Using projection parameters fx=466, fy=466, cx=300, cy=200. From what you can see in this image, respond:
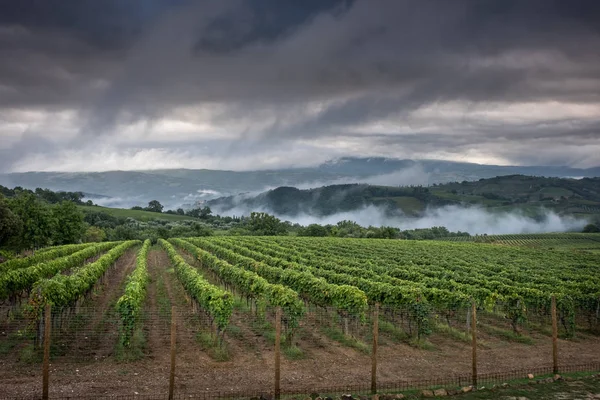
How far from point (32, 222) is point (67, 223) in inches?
414

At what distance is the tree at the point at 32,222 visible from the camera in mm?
67688

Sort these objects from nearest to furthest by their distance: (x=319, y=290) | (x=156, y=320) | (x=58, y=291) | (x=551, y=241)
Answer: (x=58, y=291) → (x=156, y=320) → (x=319, y=290) → (x=551, y=241)

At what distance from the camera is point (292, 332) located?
20438mm

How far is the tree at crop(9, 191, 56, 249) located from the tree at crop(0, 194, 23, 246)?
6.22 meters

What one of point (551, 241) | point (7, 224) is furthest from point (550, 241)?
point (7, 224)

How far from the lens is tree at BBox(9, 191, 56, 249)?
222ft

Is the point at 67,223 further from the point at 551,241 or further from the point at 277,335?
the point at 551,241

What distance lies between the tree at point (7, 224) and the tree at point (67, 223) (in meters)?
16.4

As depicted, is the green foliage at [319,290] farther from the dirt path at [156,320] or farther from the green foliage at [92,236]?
the green foliage at [92,236]

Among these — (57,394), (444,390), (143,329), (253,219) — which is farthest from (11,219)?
(253,219)

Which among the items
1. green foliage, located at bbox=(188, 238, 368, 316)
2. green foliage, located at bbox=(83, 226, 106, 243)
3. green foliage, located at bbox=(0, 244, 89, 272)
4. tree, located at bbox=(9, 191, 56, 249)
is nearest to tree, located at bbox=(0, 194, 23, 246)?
tree, located at bbox=(9, 191, 56, 249)

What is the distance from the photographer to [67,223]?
79188 mm

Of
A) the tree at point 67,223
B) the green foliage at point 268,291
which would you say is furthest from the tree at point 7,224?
the green foliage at point 268,291

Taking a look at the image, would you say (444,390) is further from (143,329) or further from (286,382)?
(143,329)
